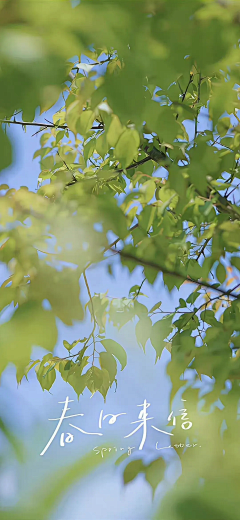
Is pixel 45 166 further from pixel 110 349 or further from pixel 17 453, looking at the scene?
pixel 17 453

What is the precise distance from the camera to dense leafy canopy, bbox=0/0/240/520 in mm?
298

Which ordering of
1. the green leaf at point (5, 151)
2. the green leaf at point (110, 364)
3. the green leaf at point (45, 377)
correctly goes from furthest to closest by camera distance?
the green leaf at point (45, 377), the green leaf at point (110, 364), the green leaf at point (5, 151)

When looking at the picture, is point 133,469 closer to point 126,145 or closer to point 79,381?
point 79,381

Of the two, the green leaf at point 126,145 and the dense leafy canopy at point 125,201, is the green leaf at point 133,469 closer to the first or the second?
the dense leafy canopy at point 125,201

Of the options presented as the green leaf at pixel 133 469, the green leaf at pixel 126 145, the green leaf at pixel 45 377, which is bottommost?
the green leaf at pixel 133 469

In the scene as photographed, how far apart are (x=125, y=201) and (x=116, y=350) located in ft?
0.93

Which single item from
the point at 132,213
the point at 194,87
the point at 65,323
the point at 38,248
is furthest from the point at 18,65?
the point at 194,87

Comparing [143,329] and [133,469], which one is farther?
[143,329]

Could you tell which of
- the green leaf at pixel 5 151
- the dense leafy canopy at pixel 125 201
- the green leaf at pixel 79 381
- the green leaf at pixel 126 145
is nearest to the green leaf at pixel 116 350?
the dense leafy canopy at pixel 125 201

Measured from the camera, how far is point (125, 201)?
0.74 metres

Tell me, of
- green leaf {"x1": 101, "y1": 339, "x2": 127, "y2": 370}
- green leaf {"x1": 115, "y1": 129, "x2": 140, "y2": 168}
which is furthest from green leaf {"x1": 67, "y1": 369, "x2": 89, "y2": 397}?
green leaf {"x1": 115, "y1": 129, "x2": 140, "y2": 168}

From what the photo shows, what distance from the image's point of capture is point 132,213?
86 centimetres

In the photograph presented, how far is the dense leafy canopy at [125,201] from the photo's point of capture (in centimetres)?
30

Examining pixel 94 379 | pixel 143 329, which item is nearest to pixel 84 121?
pixel 143 329
